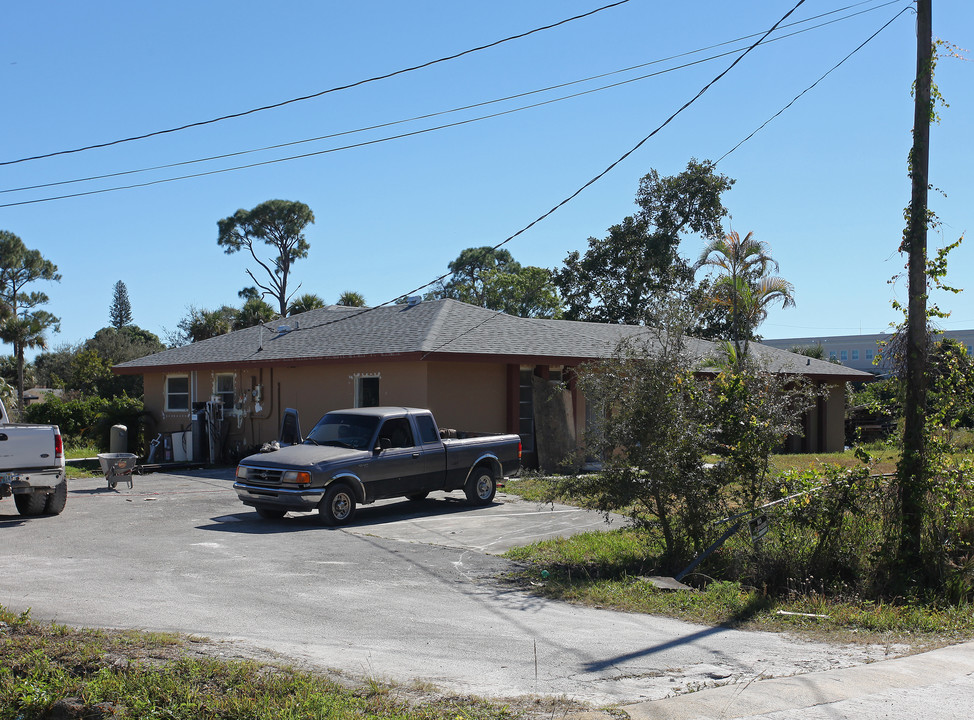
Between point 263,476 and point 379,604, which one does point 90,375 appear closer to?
point 263,476

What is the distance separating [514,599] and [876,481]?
14.6 ft

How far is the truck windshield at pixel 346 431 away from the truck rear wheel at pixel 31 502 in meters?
4.31

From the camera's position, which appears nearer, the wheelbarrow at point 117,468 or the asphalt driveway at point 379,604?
the asphalt driveway at point 379,604

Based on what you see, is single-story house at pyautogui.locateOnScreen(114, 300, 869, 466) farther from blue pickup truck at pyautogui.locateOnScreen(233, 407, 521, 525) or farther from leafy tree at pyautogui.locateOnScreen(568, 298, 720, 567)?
leafy tree at pyautogui.locateOnScreen(568, 298, 720, 567)

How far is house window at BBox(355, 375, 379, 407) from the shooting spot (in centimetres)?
2136

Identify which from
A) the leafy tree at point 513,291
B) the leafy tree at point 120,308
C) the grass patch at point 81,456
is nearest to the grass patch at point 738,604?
the grass patch at point 81,456

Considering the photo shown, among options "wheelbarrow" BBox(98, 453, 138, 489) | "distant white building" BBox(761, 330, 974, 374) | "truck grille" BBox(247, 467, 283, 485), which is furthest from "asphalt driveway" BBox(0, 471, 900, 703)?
"distant white building" BBox(761, 330, 974, 374)

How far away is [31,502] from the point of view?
13969mm

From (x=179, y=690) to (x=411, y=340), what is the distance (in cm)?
1499

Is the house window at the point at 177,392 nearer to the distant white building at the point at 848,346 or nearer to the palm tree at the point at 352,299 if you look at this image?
the palm tree at the point at 352,299

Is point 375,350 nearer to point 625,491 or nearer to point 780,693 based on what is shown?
point 625,491

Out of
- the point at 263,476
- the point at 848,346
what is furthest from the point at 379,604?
the point at 848,346

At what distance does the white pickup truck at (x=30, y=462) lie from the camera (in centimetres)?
1303

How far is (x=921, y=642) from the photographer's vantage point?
7.30 m
